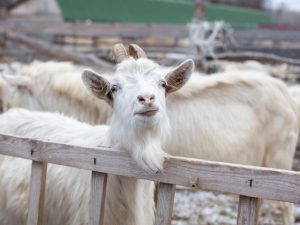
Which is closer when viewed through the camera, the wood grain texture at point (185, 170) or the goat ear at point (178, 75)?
the wood grain texture at point (185, 170)

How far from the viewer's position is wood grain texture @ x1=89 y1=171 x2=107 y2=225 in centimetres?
252

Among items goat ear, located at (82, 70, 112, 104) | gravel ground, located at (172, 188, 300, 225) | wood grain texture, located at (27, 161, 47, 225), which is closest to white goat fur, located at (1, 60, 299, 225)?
gravel ground, located at (172, 188, 300, 225)

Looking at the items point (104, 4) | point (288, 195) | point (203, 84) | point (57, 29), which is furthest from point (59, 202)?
point (104, 4)

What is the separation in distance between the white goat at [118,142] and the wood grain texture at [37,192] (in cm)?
36

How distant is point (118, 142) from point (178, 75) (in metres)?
0.60

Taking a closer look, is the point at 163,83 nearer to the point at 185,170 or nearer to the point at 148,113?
the point at 148,113

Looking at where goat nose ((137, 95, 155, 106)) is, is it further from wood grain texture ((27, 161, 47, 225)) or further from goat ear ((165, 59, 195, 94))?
wood grain texture ((27, 161, 47, 225))

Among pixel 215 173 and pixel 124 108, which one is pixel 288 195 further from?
pixel 124 108

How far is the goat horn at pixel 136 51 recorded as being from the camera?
329cm

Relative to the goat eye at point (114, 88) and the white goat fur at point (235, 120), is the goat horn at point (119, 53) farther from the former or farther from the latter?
the white goat fur at point (235, 120)

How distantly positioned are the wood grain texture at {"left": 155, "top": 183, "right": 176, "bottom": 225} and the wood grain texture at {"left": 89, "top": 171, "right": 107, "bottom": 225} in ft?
1.11

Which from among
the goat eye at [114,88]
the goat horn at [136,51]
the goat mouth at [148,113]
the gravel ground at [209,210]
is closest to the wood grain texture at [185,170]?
the goat mouth at [148,113]

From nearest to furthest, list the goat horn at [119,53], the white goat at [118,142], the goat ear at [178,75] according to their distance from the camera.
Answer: the white goat at [118,142] < the goat ear at [178,75] < the goat horn at [119,53]

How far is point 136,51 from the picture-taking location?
333cm
